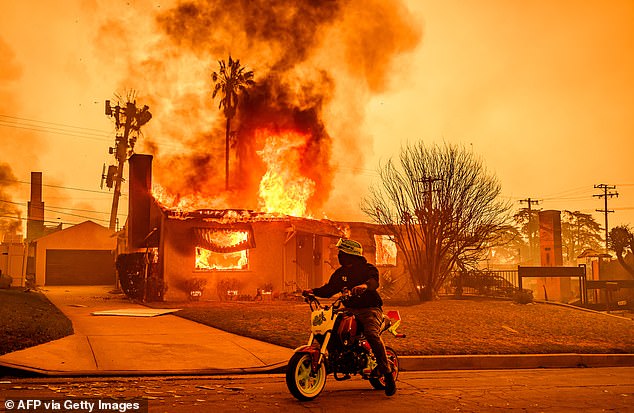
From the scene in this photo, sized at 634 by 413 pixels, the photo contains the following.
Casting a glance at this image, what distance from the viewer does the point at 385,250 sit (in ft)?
101

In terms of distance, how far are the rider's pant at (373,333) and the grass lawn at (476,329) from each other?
3499 millimetres

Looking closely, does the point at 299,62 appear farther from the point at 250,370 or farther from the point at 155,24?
the point at 250,370

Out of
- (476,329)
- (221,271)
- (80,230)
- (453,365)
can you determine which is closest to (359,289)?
(453,365)

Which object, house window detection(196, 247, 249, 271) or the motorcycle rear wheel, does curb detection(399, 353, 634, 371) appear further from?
house window detection(196, 247, 249, 271)

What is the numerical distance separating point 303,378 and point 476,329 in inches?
319

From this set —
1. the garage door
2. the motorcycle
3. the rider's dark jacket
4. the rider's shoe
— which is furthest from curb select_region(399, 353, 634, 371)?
the garage door

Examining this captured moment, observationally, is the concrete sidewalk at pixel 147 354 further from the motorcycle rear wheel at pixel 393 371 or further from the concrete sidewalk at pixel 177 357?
the motorcycle rear wheel at pixel 393 371

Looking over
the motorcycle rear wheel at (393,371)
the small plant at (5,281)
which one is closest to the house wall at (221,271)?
the small plant at (5,281)

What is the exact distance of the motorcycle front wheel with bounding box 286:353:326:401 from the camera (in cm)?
736

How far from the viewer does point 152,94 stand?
34.2 meters

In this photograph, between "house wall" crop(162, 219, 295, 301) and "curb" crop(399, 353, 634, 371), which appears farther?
"house wall" crop(162, 219, 295, 301)

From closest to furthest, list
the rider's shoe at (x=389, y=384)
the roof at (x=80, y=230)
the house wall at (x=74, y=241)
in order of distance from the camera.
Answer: the rider's shoe at (x=389, y=384) → the house wall at (x=74, y=241) → the roof at (x=80, y=230)

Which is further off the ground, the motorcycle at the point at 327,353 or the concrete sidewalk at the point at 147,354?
the motorcycle at the point at 327,353
